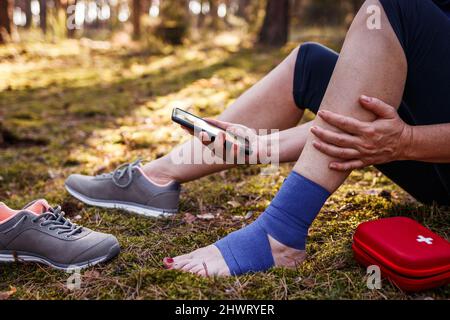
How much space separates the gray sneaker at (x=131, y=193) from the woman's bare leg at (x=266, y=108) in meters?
0.14

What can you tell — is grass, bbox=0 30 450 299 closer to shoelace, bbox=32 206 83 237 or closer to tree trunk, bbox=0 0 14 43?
shoelace, bbox=32 206 83 237

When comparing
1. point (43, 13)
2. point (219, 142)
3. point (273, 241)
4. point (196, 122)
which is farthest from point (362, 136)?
point (43, 13)

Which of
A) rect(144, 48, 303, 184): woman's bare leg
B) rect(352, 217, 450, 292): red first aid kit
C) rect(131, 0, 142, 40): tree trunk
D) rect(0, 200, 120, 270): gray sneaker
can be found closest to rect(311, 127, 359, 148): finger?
rect(352, 217, 450, 292): red first aid kit

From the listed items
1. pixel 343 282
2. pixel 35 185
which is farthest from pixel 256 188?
pixel 35 185

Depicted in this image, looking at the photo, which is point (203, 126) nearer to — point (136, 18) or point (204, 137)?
point (204, 137)

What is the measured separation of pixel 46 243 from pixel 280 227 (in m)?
0.94

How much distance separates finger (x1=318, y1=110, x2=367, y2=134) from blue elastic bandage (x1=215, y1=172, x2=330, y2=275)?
8.9 inches

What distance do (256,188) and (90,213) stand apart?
100 centimetres

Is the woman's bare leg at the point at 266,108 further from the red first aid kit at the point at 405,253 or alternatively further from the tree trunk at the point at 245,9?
the tree trunk at the point at 245,9

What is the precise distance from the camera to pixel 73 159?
3525 millimetres

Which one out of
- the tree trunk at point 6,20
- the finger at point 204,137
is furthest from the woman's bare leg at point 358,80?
the tree trunk at point 6,20

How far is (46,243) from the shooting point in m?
1.78

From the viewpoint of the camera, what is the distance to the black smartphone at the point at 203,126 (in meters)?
1.96
